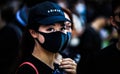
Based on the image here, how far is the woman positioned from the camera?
4184 mm

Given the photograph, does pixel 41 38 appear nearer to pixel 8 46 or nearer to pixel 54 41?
pixel 54 41

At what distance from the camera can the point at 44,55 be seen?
4.22 m

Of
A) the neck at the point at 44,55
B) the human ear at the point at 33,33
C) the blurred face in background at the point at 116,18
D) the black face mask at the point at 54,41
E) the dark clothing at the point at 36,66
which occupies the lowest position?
the dark clothing at the point at 36,66

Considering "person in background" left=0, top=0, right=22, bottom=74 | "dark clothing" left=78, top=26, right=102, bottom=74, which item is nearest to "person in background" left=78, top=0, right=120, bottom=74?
"person in background" left=0, top=0, right=22, bottom=74

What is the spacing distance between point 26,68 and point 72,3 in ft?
19.4

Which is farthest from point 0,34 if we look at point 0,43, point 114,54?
point 114,54

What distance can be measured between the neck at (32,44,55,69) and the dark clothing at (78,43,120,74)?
357 millimetres

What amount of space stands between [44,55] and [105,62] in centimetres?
57

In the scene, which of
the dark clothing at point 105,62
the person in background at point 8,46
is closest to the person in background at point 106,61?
the dark clothing at point 105,62

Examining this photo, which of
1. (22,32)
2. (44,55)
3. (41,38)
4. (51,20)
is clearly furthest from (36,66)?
(22,32)

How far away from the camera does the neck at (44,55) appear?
4191 mm

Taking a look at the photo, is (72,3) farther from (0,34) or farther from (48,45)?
(48,45)

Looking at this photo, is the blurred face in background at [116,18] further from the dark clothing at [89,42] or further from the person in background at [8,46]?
the dark clothing at [89,42]

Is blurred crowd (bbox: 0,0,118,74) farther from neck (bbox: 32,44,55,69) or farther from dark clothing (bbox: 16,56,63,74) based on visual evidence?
dark clothing (bbox: 16,56,63,74)
